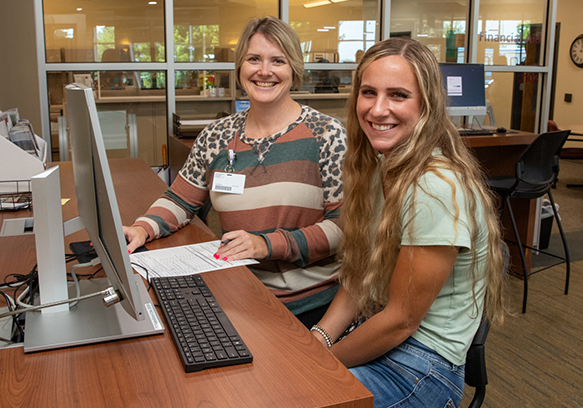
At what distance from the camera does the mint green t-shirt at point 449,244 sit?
102cm

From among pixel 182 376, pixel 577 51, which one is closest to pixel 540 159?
pixel 182 376

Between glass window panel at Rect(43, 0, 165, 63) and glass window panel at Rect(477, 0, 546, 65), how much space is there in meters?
2.31

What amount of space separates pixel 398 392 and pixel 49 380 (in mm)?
646

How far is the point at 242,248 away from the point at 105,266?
44cm

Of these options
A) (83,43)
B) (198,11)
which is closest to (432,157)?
(83,43)

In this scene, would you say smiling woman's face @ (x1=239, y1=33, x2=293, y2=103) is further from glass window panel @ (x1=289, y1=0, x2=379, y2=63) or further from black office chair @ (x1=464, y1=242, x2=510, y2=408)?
glass window panel @ (x1=289, y1=0, x2=379, y2=63)

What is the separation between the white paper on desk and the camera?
1.25 m

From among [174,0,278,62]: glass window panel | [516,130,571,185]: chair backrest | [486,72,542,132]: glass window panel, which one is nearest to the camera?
[516,130,571,185]: chair backrest

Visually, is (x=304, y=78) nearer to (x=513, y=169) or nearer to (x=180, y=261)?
(x=513, y=169)

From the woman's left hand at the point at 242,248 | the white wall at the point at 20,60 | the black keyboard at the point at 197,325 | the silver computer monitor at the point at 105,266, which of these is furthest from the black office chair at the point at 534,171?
the white wall at the point at 20,60

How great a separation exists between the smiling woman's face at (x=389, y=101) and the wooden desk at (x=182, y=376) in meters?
0.47

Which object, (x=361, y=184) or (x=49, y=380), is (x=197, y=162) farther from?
(x=49, y=380)

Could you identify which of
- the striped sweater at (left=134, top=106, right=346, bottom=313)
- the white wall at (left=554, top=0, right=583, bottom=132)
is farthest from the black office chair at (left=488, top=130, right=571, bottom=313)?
the white wall at (left=554, top=0, right=583, bottom=132)

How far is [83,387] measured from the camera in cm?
78
